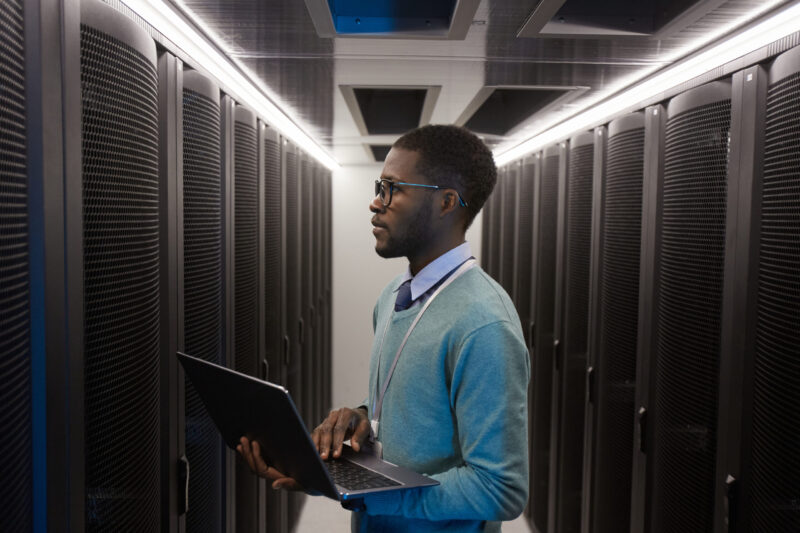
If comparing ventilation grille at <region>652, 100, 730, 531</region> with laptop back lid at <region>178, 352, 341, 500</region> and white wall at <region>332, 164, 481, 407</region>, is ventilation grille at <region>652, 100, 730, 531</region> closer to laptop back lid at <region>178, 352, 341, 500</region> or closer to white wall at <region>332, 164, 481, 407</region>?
laptop back lid at <region>178, 352, 341, 500</region>

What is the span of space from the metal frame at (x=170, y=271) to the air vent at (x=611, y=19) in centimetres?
97

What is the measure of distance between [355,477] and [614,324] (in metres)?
1.67

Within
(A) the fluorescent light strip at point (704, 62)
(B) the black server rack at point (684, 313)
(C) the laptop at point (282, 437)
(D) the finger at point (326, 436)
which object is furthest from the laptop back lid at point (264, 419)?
(A) the fluorescent light strip at point (704, 62)

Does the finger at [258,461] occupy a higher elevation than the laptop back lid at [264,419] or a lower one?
lower

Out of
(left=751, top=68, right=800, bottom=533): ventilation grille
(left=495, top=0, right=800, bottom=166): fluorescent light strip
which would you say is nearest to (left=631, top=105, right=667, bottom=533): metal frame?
(left=495, top=0, right=800, bottom=166): fluorescent light strip

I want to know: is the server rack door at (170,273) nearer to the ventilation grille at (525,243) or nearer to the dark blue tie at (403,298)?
the dark blue tie at (403,298)

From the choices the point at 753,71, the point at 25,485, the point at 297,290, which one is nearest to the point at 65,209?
the point at 25,485

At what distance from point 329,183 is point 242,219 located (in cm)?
429

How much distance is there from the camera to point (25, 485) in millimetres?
979

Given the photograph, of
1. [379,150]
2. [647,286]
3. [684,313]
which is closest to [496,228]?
[379,150]

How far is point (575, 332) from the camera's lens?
10.5 feet

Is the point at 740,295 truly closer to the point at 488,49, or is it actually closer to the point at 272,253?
the point at 488,49

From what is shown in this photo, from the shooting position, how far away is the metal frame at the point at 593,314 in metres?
2.77

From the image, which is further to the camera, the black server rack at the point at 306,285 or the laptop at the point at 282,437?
the black server rack at the point at 306,285
